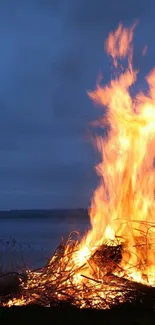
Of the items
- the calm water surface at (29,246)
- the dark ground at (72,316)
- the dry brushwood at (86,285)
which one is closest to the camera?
the dark ground at (72,316)

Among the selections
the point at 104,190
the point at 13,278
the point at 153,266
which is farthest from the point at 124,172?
the point at 13,278

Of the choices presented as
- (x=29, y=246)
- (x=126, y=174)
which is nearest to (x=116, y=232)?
(x=126, y=174)

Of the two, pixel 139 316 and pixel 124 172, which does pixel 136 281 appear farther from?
pixel 124 172

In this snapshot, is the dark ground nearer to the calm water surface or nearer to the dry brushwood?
the dry brushwood

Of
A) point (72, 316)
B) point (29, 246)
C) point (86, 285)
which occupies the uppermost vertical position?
point (29, 246)

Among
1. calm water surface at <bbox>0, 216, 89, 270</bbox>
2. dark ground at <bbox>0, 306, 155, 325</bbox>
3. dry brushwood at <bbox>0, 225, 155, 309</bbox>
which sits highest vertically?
calm water surface at <bbox>0, 216, 89, 270</bbox>

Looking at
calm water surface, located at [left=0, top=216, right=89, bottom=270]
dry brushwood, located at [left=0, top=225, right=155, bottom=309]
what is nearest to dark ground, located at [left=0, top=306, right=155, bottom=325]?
dry brushwood, located at [left=0, top=225, right=155, bottom=309]

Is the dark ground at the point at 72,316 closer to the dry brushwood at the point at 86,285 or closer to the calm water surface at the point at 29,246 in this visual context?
the dry brushwood at the point at 86,285

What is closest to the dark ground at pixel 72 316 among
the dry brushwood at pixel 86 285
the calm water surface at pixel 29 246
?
the dry brushwood at pixel 86 285

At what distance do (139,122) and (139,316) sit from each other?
11.5 feet

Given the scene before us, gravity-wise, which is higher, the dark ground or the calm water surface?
the calm water surface

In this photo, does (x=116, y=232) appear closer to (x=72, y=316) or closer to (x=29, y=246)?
(x=72, y=316)

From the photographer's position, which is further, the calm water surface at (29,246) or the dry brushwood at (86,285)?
the calm water surface at (29,246)

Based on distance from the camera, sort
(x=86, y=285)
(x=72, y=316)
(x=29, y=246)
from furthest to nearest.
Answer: (x=29, y=246) < (x=86, y=285) < (x=72, y=316)
